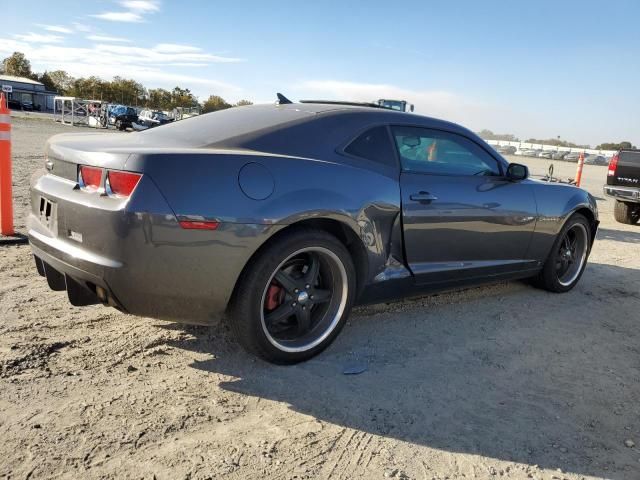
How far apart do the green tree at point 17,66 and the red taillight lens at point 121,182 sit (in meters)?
101

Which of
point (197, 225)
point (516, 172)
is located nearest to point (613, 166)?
point (516, 172)

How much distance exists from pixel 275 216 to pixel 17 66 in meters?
102

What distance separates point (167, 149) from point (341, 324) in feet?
4.62

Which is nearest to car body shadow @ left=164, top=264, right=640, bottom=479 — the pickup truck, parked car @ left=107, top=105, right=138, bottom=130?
the pickup truck

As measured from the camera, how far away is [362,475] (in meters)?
2.13

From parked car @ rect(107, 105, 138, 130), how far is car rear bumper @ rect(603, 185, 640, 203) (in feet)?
95.7

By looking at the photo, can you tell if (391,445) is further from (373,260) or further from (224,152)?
(224,152)

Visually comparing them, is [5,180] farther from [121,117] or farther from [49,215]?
[121,117]

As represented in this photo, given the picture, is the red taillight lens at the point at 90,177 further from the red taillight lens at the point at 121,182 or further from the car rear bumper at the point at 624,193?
the car rear bumper at the point at 624,193

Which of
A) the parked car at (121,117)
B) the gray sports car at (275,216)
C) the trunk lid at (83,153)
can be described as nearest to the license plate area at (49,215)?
the gray sports car at (275,216)

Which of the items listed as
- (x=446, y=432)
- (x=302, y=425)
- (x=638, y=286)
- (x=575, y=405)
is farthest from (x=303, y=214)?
(x=638, y=286)

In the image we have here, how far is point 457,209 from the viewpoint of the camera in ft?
12.0

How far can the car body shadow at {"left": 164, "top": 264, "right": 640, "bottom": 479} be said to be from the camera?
2479 mm

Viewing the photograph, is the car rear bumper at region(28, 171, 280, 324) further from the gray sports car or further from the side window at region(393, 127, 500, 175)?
the side window at region(393, 127, 500, 175)
